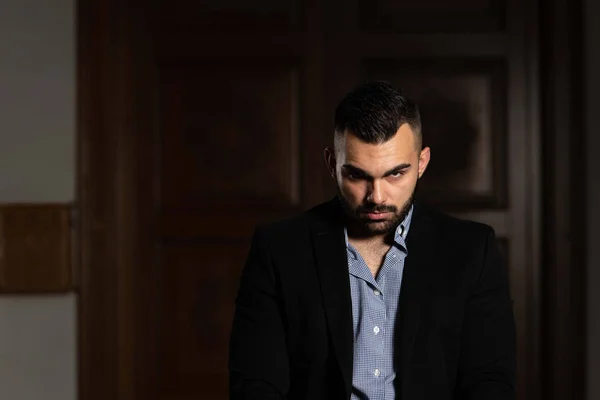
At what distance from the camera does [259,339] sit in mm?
1896

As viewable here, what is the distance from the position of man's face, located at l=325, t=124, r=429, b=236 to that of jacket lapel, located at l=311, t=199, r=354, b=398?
0.09 metres

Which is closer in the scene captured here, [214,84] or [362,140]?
[362,140]

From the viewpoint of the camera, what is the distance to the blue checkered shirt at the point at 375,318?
1868 mm

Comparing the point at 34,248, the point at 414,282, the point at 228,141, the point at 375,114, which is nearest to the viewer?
the point at 375,114

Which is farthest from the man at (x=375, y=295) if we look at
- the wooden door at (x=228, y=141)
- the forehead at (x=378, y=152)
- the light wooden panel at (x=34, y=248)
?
the light wooden panel at (x=34, y=248)

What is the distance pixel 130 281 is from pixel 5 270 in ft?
1.49

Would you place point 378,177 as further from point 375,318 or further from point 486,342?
point 486,342

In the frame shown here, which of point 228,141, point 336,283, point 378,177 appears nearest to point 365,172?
point 378,177

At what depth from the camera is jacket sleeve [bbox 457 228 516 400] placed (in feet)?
6.19

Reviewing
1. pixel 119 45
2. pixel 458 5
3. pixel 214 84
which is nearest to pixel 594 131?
pixel 458 5

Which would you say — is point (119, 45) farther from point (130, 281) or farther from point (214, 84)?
point (130, 281)

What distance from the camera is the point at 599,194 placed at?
3.39 meters

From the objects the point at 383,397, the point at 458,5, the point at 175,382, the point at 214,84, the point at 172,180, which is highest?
the point at 458,5

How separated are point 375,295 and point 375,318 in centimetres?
5
